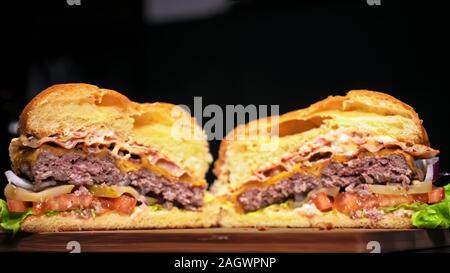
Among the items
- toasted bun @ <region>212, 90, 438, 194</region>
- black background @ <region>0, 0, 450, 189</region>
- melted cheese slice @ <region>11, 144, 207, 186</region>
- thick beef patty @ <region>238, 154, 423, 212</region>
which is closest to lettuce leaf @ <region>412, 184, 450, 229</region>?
thick beef patty @ <region>238, 154, 423, 212</region>

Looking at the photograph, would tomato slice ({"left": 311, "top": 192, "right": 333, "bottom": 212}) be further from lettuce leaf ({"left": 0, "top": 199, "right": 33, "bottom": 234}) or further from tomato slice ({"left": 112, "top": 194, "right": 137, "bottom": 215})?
lettuce leaf ({"left": 0, "top": 199, "right": 33, "bottom": 234})

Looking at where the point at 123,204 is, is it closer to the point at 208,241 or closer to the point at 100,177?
the point at 100,177

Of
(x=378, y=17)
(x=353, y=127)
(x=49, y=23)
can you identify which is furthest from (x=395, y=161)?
(x=49, y=23)

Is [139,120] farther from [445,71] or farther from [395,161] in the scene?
[445,71]

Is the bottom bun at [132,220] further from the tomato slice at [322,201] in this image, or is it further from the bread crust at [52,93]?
the tomato slice at [322,201]

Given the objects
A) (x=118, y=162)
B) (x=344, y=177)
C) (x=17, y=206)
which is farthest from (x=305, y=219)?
(x=17, y=206)
